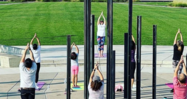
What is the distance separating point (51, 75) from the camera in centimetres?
1564

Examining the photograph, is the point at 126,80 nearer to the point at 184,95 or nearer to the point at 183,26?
the point at 184,95

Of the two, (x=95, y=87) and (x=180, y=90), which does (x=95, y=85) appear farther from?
(x=180, y=90)

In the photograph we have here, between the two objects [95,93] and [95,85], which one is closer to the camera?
[95,85]

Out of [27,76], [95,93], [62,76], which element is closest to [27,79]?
[27,76]

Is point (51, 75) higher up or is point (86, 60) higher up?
point (86, 60)

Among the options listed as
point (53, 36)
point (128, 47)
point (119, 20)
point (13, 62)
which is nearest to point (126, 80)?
point (128, 47)

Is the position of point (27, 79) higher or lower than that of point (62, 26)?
lower

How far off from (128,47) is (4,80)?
22.2ft

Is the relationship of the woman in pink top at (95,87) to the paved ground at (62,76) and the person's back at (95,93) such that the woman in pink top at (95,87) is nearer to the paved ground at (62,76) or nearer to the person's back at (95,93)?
the person's back at (95,93)

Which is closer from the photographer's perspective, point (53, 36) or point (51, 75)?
point (51, 75)

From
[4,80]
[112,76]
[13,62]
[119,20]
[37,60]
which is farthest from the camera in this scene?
[119,20]

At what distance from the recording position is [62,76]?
Answer: 15453 millimetres

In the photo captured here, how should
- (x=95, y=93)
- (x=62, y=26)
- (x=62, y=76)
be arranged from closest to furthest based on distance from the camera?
(x=95, y=93) < (x=62, y=76) < (x=62, y=26)

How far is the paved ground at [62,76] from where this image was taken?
41.8 ft
